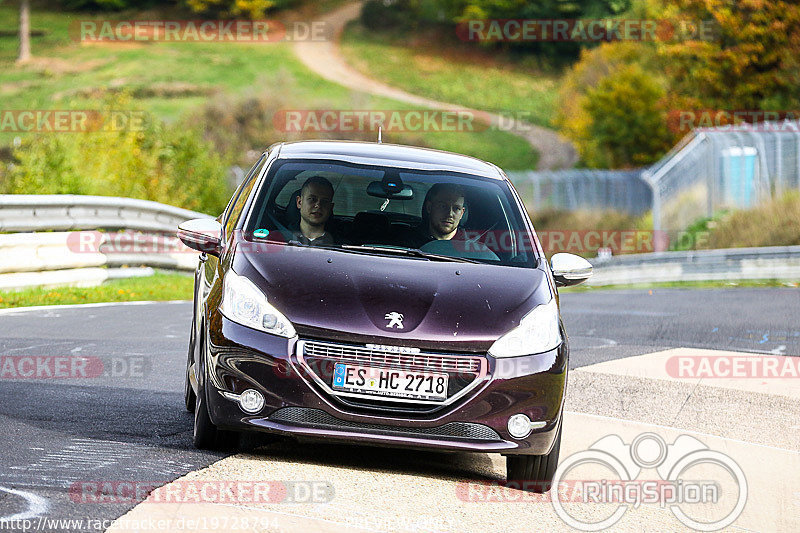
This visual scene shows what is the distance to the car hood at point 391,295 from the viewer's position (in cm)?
660

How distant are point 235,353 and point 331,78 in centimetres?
9258

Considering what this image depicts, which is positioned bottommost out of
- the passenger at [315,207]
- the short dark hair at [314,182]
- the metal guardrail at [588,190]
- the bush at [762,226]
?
the metal guardrail at [588,190]

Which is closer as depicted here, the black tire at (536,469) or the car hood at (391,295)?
the car hood at (391,295)

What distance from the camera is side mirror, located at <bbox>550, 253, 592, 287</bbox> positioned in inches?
306

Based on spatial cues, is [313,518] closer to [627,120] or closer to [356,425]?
[356,425]

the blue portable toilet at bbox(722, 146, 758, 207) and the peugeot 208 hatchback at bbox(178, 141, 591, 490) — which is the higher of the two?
the peugeot 208 hatchback at bbox(178, 141, 591, 490)

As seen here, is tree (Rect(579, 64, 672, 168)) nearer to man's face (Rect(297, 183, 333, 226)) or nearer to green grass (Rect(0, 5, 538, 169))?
green grass (Rect(0, 5, 538, 169))

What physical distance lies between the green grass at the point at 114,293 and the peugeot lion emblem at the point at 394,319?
8.68 metres

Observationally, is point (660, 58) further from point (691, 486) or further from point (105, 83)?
point (691, 486)

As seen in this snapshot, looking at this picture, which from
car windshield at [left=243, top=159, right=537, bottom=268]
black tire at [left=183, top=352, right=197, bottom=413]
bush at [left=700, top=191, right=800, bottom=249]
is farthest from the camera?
bush at [left=700, top=191, right=800, bottom=249]

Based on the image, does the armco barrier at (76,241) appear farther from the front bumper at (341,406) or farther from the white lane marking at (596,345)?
the front bumper at (341,406)

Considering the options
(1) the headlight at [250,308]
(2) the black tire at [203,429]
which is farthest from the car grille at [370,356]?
(2) the black tire at [203,429]

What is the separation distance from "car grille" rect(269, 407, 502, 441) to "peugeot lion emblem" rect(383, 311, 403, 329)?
1.58 ft

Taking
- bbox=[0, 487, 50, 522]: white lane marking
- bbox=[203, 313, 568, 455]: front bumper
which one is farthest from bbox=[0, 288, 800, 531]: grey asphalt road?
bbox=[203, 313, 568, 455]: front bumper
